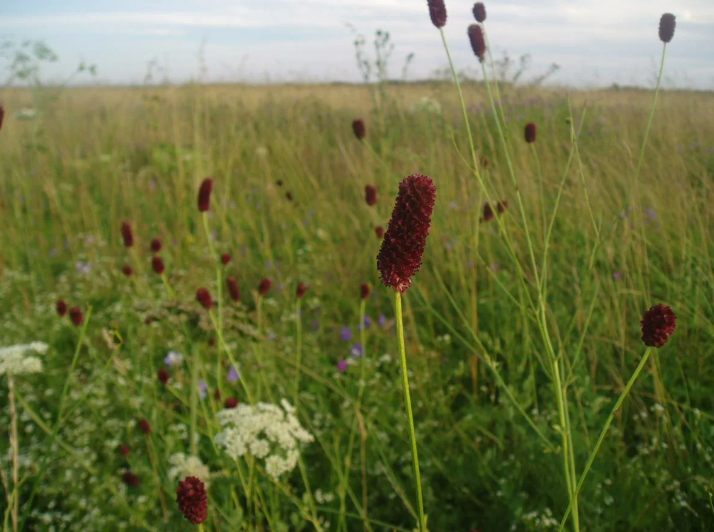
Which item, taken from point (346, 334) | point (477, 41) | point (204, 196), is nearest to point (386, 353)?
point (346, 334)

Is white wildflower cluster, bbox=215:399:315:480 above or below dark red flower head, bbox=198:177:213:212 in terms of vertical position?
below

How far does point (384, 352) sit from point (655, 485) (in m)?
1.29

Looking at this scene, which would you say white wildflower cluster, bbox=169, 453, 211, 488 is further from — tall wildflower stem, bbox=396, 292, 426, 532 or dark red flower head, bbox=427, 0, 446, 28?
dark red flower head, bbox=427, 0, 446, 28

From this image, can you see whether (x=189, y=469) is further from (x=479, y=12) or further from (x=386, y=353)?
(x=479, y=12)

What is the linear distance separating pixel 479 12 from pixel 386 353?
60.2 inches

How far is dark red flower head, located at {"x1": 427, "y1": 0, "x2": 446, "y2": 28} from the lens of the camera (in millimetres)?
1637

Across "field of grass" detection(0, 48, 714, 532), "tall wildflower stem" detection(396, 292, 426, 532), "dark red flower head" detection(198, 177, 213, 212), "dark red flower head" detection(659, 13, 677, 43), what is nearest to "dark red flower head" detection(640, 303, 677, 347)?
"field of grass" detection(0, 48, 714, 532)

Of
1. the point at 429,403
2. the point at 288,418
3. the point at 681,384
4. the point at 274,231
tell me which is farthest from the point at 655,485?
the point at 274,231

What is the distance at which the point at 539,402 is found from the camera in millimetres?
2439

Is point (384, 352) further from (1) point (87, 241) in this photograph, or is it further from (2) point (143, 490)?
(1) point (87, 241)

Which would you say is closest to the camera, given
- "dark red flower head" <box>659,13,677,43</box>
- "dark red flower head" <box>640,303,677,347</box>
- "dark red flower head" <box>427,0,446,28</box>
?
"dark red flower head" <box>640,303,677,347</box>

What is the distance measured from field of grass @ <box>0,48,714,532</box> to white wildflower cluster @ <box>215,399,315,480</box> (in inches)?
0.7

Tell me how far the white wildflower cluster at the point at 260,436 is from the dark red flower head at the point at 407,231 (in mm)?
853

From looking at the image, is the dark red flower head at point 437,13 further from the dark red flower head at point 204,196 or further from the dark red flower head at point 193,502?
the dark red flower head at point 193,502
